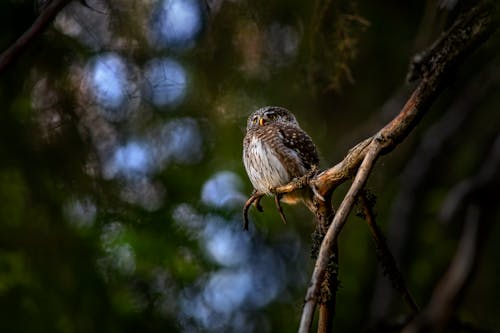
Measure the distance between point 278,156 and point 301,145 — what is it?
0.20 m

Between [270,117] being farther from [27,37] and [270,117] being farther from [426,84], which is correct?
[426,84]

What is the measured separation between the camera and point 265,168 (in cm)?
473

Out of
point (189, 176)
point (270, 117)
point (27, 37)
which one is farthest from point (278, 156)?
point (27, 37)

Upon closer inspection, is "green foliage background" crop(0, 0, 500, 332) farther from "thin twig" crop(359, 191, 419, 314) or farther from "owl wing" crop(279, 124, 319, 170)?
"thin twig" crop(359, 191, 419, 314)

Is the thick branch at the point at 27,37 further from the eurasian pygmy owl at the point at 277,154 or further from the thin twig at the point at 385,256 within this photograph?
the eurasian pygmy owl at the point at 277,154

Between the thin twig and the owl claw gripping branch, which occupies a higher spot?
the owl claw gripping branch

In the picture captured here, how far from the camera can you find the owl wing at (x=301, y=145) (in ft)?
15.9

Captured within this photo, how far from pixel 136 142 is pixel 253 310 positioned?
183 centimetres

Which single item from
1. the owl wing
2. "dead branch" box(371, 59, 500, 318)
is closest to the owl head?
the owl wing

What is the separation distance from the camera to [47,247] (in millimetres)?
5355

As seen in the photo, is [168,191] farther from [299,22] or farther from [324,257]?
[324,257]

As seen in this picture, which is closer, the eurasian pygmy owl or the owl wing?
the eurasian pygmy owl

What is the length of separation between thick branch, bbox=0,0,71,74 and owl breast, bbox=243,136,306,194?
2023mm

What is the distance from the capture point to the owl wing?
4836 millimetres
